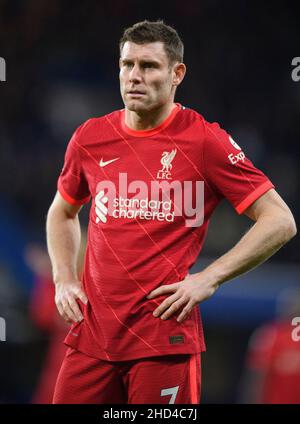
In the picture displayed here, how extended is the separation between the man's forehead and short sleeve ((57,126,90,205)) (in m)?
0.37

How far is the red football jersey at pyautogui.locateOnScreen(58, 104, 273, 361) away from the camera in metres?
2.72

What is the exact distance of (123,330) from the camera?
2734mm

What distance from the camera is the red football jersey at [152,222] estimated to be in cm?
272

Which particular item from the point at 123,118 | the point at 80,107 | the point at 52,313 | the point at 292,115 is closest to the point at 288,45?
the point at 292,115

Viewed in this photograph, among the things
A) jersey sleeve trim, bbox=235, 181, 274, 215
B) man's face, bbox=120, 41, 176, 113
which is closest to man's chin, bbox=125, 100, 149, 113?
man's face, bbox=120, 41, 176, 113

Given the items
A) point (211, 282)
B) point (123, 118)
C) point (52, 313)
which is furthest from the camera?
point (52, 313)

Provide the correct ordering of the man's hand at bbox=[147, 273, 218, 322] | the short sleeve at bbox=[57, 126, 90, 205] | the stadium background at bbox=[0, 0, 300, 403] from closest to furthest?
the man's hand at bbox=[147, 273, 218, 322] → the short sleeve at bbox=[57, 126, 90, 205] → the stadium background at bbox=[0, 0, 300, 403]

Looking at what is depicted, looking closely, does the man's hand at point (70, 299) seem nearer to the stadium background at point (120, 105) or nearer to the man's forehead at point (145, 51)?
the man's forehead at point (145, 51)

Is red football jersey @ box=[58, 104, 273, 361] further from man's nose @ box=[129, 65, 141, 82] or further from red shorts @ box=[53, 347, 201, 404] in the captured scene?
man's nose @ box=[129, 65, 141, 82]

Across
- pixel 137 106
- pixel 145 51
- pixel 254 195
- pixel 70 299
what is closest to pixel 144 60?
pixel 145 51

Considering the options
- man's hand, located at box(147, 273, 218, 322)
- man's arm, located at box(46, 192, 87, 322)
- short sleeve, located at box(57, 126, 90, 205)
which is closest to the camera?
man's hand, located at box(147, 273, 218, 322)

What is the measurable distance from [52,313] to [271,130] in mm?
3238

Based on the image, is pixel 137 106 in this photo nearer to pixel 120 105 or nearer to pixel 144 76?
pixel 144 76

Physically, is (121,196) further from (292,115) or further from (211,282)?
(292,115)
